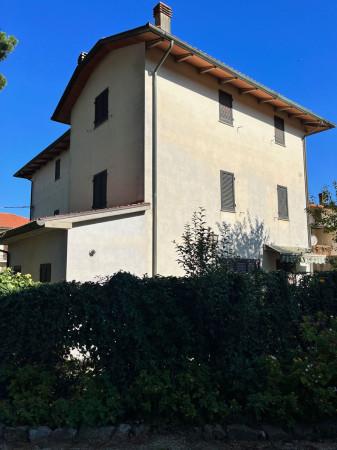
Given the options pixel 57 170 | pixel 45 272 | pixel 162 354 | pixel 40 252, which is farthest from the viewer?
pixel 57 170

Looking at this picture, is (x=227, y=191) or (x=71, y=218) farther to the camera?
(x=227, y=191)

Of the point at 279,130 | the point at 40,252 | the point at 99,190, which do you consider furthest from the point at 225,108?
the point at 40,252

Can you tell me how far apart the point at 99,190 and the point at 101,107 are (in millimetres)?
3915

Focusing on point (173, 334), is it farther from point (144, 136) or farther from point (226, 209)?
point (226, 209)

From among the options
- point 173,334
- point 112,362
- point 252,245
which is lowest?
Result: point 112,362

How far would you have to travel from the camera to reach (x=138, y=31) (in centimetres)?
1413

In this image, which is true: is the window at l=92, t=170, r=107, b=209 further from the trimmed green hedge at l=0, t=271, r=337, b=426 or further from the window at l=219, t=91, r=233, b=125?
the trimmed green hedge at l=0, t=271, r=337, b=426

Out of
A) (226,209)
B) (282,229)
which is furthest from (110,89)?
(282,229)

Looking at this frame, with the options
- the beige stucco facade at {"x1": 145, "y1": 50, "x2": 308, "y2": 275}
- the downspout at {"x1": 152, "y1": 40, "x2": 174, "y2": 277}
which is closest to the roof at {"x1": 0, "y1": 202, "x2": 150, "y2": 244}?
the downspout at {"x1": 152, "y1": 40, "x2": 174, "y2": 277}

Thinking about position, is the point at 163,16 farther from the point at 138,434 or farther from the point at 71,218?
the point at 138,434

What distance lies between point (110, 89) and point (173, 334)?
524 inches

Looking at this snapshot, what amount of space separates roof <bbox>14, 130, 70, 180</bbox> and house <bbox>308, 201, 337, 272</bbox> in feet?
43.2

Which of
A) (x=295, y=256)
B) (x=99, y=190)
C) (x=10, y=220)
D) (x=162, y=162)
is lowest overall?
(x=295, y=256)

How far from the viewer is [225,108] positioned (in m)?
17.3
